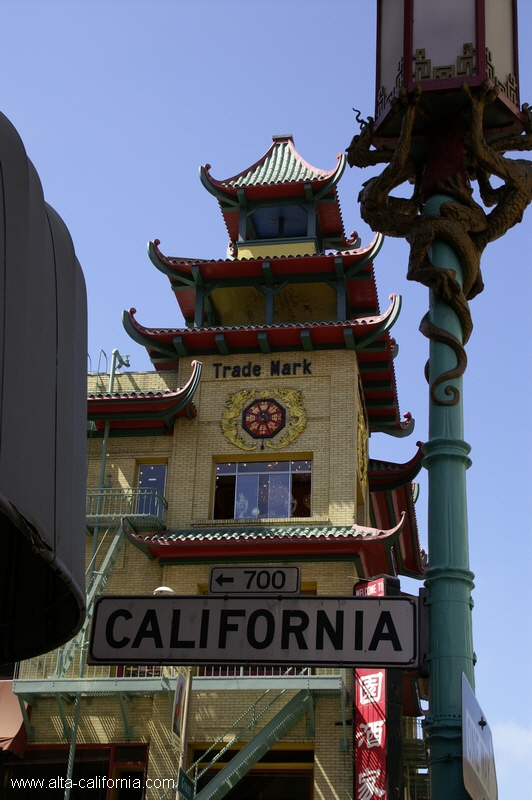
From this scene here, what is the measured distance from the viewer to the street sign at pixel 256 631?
533 cm

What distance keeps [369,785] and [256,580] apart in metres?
18.6

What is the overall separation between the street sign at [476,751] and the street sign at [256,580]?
1062mm

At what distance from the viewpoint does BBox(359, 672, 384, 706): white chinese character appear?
23.3 meters

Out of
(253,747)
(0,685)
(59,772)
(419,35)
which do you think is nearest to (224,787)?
(253,747)

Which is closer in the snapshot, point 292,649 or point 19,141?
point 292,649

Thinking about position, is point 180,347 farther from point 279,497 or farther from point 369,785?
point 369,785

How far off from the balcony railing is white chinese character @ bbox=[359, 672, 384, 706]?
274 inches

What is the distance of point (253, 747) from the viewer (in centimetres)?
2344

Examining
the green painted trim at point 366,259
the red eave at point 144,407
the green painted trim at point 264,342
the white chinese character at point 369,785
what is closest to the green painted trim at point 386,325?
the green painted trim at point 366,259

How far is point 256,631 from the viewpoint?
5465 mm

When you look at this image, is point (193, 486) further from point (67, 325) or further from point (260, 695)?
point (67, 325)

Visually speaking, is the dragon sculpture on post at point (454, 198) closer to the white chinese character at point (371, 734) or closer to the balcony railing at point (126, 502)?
the white chinese character at point (371, 734)

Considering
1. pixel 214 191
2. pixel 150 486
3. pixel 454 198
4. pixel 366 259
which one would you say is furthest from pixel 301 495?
pixel 454 198

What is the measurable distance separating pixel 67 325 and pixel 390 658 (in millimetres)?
3187
